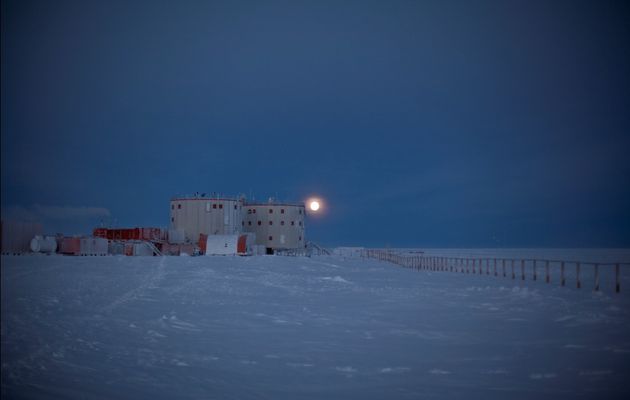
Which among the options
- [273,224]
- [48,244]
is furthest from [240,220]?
[48,244]

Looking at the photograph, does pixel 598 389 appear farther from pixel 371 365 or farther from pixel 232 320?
pixel 232 320

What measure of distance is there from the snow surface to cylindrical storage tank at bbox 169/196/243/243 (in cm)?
5613

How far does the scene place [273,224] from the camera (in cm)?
9706

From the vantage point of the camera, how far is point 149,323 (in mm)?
19609

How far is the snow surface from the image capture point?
456 inches

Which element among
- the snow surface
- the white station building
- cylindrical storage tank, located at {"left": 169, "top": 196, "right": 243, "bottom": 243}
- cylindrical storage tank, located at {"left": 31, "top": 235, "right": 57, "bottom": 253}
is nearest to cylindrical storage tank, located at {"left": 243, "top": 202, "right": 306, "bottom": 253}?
the white station building

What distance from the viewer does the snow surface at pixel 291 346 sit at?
456 inches

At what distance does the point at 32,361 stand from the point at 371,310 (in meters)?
17.5

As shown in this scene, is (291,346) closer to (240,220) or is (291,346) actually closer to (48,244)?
(48,244)

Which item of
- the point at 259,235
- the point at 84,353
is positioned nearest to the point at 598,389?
the point at 84,353

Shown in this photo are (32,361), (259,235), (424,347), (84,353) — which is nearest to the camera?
(32,361)

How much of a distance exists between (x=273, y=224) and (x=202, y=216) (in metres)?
A: 14.6

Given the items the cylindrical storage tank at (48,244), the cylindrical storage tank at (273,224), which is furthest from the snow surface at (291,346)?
the cylindrical storage tank at (273,224)

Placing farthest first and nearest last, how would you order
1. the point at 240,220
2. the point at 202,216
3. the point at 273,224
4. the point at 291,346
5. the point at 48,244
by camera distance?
the point at 273,224
the point at 240,220
the point at 202,216
the point at 48,244
the point at 291,346
